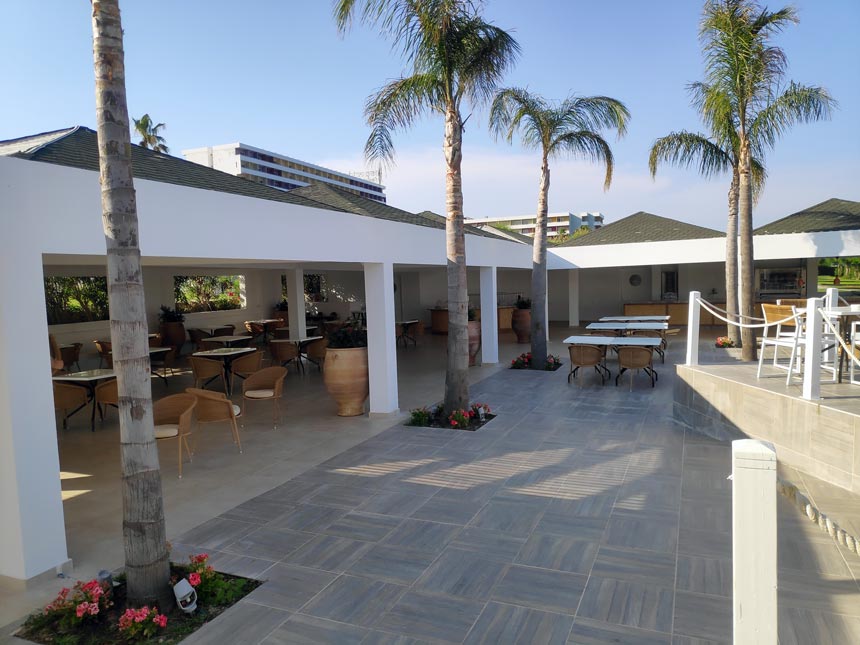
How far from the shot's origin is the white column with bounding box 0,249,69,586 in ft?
12.3

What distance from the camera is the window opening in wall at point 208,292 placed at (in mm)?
18578

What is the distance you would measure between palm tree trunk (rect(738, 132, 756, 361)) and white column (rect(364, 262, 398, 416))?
7.54m

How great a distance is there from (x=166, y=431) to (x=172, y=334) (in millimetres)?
10817

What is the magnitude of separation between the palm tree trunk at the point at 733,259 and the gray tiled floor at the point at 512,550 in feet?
26.5

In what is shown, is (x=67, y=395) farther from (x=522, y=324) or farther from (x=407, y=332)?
(x=522, y=324)

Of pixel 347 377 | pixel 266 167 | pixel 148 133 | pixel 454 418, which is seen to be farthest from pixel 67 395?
pixel 266 167

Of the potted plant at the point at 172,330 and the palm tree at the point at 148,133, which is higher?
the palm tree at the point at 148,133

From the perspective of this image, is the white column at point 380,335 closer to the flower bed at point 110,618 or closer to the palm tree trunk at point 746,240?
the flower bed at point 110,618

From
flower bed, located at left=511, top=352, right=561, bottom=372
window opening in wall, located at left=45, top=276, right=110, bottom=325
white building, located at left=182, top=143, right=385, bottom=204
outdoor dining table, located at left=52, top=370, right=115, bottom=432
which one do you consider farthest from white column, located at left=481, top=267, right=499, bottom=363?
white building, located at left=182, top=143, right=385, bottom=204

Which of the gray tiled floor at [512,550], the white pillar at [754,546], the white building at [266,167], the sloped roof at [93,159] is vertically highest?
the white building at [266,167]

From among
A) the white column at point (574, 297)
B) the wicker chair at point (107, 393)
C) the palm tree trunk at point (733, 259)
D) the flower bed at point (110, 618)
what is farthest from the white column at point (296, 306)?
the flower bed at point (110, 618)

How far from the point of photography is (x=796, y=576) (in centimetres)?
379

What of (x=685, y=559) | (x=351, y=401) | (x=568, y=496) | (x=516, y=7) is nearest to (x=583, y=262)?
(x=516, y=7)

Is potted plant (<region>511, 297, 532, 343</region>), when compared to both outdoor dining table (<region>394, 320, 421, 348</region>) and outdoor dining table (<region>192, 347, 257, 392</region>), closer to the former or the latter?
outdoor dining table (<region>394, 320, 421, 348</region>)
